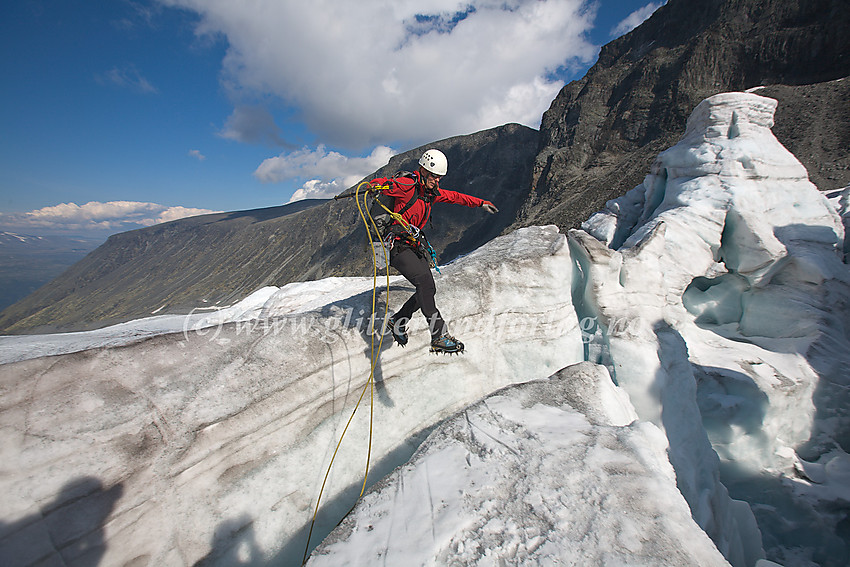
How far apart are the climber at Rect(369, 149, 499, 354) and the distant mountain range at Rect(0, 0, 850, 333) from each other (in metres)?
3.76

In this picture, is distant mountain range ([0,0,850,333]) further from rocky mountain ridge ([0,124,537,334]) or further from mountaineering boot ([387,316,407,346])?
mountaineering boot ([387,316,407,346])

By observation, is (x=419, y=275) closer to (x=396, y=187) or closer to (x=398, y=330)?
(x=398, y=330)

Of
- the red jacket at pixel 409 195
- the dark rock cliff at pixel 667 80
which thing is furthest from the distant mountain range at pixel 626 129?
the red jacket at pixel 409 195

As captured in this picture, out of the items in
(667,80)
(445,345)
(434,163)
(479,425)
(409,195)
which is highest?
(667,80)

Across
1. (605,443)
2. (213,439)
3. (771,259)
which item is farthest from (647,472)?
(771,259)

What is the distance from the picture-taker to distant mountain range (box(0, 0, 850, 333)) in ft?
93.4

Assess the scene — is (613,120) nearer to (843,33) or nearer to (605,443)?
(843,33)

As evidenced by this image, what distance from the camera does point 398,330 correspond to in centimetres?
428

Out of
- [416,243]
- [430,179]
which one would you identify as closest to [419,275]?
[416,243]

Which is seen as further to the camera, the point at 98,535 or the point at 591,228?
the point at 591,228

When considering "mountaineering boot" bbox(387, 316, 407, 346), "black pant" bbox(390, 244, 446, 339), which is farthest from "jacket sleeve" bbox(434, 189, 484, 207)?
"mountaineering boot" bbox(387, 316, 407, 346)

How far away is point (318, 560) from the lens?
2.22m

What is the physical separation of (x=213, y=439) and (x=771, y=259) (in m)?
10.5

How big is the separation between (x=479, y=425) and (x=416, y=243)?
6.59 ft
